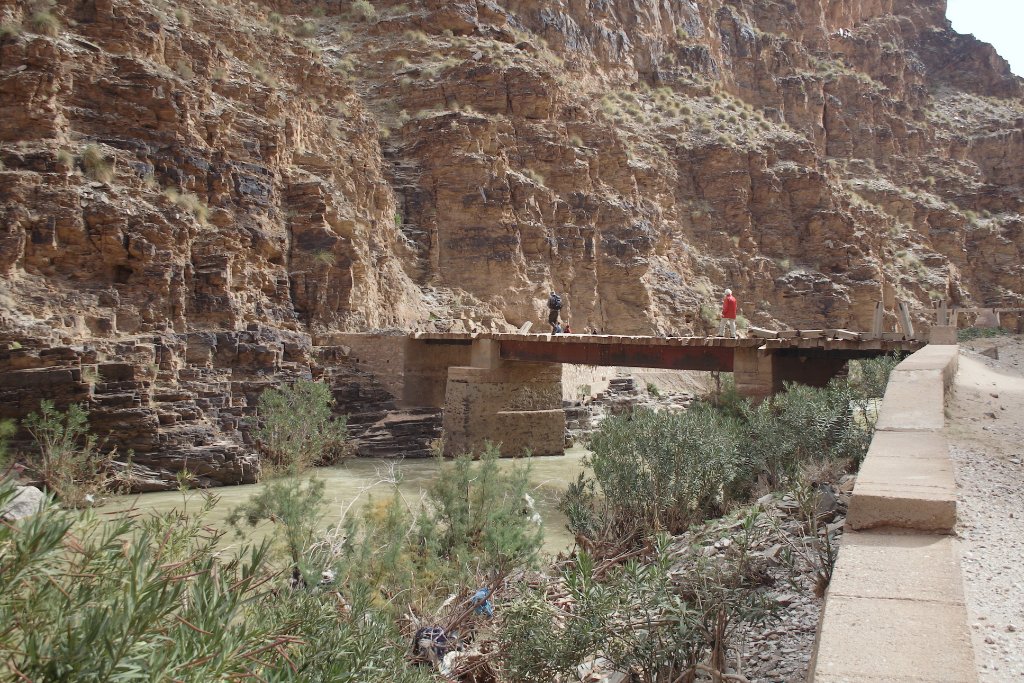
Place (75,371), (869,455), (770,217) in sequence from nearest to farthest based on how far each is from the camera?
(869,455)
(75,371)
(770,217)

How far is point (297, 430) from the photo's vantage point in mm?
16266

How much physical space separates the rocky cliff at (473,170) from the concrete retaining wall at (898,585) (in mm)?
15426

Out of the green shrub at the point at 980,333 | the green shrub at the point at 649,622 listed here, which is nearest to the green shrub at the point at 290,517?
the green shrub at the point at 649,622

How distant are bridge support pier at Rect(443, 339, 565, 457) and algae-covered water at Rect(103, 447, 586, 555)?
70 cm

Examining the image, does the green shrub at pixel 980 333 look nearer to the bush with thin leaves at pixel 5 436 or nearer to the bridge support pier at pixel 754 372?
the bridge support pier at pixel 754 372

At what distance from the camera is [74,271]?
18828 mm

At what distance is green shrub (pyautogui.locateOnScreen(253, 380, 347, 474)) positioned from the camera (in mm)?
15797

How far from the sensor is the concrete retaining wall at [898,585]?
7.99 feet

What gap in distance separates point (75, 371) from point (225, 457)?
345 centimetres

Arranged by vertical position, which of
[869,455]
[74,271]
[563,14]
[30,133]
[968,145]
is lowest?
[869,455]

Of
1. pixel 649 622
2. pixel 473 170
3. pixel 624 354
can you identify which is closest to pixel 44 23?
pixel 473 170

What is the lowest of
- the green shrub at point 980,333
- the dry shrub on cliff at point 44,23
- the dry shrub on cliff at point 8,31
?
the green shrub at point 980,333

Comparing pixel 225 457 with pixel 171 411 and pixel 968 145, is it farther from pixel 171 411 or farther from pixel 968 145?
pixel 968 145

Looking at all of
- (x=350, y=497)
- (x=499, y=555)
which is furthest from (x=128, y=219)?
(x=499, y=555)
